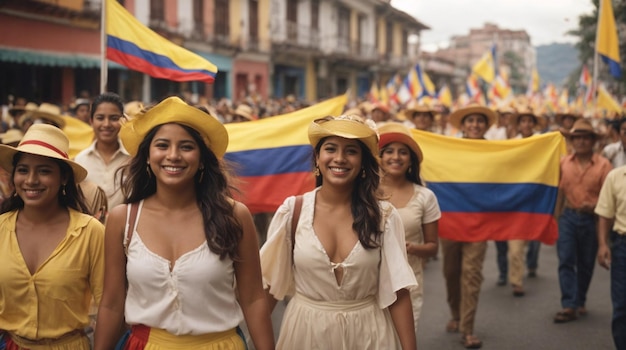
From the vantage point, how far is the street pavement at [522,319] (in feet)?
22.1

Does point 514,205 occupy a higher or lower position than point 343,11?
lower

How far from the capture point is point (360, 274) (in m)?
3.50

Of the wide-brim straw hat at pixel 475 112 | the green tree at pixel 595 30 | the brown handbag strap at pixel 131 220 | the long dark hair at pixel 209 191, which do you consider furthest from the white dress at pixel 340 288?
the green tree at pixel 595 30

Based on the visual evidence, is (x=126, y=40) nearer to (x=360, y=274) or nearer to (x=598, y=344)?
(x=360, y=274)

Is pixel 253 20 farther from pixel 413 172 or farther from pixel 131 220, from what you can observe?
pixel 131 220

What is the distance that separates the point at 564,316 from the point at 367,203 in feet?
15.1

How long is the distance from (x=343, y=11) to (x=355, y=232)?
4033 centimetres

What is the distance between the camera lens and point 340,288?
3.51m

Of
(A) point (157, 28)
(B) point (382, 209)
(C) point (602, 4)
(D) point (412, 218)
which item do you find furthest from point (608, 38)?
(A) point (157, 28)

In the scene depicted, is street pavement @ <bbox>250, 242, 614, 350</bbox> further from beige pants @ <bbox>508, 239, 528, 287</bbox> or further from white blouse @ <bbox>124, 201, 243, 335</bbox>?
white blouse @ <bbox>124, 201, 243, 335</bbox>

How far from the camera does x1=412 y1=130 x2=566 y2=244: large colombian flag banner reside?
6852 mm

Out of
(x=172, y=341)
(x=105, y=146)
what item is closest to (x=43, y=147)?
(x=172, y=341)

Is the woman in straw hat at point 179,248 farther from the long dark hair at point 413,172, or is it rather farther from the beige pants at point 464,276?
the beige pants at point 464,276

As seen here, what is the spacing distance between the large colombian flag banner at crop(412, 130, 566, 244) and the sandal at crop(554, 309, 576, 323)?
3.30 feet
